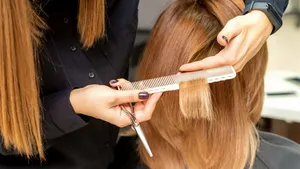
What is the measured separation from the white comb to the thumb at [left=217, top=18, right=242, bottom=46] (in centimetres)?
6

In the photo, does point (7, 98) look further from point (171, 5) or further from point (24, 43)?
point (171, 5)

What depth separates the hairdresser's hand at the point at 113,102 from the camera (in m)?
1.04

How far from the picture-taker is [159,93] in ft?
3.43

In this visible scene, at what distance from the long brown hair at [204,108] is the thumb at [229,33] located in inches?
6.2

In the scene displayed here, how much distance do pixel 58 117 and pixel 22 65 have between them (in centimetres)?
20

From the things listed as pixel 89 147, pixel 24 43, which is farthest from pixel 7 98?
pixel 89 147

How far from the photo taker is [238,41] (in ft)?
3.29

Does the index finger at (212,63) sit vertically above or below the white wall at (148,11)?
above

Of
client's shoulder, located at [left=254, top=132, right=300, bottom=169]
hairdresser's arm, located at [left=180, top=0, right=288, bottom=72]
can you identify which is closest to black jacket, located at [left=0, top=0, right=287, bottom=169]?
hairdresser's arm, located at [left=180, top=0, right=288, bottom=72]

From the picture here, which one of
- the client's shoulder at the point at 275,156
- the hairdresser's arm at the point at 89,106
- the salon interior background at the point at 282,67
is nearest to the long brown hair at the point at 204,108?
the client's shoulder at the point at 275,156

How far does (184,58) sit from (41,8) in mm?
420

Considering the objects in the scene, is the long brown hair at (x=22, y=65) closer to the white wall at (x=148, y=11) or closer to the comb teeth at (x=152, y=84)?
the comb teeth at (x=152, y=84)

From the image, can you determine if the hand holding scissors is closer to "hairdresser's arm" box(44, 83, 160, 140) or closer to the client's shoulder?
"hairdresser's arm" box(44, 83, 160, 140)

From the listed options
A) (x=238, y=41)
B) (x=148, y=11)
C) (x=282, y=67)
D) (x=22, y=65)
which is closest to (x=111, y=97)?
(x=22, y=65)
